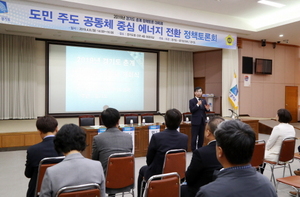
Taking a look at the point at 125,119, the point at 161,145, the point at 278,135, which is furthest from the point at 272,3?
the point at 161,145

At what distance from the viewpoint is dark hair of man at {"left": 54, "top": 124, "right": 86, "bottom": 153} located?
1583 mm

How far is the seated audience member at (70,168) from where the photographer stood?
144 centimetres

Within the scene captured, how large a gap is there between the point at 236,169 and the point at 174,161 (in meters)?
1.57

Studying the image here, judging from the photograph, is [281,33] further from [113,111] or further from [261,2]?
[113,111]

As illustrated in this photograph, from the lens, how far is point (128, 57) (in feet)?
31.6

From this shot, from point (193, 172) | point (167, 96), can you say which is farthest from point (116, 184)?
point (167, 96)

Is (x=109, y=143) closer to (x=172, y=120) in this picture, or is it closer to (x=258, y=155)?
(x=172, y=120)

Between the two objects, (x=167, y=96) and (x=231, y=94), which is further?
(x=167, y=96)

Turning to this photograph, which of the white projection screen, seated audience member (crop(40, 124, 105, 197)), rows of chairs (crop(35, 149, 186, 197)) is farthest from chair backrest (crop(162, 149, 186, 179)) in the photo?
the white projection screen

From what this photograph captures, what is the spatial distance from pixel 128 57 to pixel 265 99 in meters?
6.04

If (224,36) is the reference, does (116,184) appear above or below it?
below

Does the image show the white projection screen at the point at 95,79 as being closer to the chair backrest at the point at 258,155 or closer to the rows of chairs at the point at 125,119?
the rows of chairs at the point at 125,119

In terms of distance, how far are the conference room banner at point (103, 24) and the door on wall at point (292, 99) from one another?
4278mm

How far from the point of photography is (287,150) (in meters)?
3.34
